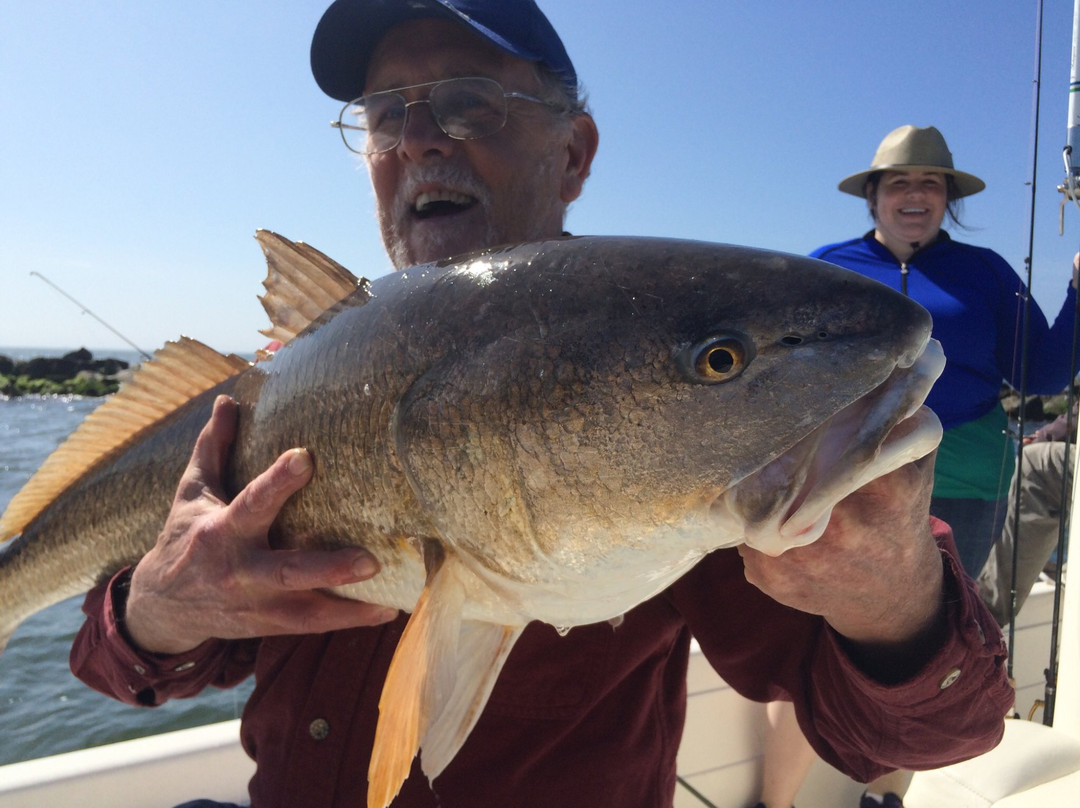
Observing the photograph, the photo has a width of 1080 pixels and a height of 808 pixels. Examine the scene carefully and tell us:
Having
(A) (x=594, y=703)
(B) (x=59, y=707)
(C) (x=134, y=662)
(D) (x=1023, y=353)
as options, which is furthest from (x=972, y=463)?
(B) (x=59, y=707)

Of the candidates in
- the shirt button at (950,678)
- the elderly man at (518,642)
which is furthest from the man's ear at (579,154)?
the shirt button at (950,678)

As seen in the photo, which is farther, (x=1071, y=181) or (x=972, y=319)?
(x=1071, y=181)

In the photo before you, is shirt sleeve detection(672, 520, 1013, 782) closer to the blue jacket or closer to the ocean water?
the blue jacket

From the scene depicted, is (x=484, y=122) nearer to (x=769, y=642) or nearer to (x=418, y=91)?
(x=418, y=91)

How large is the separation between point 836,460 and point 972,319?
11.5 ft

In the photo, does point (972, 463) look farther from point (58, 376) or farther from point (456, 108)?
point (58, 376)

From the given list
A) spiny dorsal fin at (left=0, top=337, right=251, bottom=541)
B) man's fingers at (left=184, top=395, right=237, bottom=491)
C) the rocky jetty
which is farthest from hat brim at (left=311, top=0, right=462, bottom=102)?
the rocky jetty

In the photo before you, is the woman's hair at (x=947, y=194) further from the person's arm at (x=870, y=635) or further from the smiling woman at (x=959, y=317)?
the person's arm at (x=870, y=635)

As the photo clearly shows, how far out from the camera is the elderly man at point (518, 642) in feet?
4.60

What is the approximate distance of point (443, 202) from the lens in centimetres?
234

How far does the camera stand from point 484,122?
7.70 ft

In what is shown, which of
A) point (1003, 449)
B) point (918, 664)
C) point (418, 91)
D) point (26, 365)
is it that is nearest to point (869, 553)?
point (918, 664)

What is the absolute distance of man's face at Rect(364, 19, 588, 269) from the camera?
7.60 feet

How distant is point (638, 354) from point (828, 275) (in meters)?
0.33
